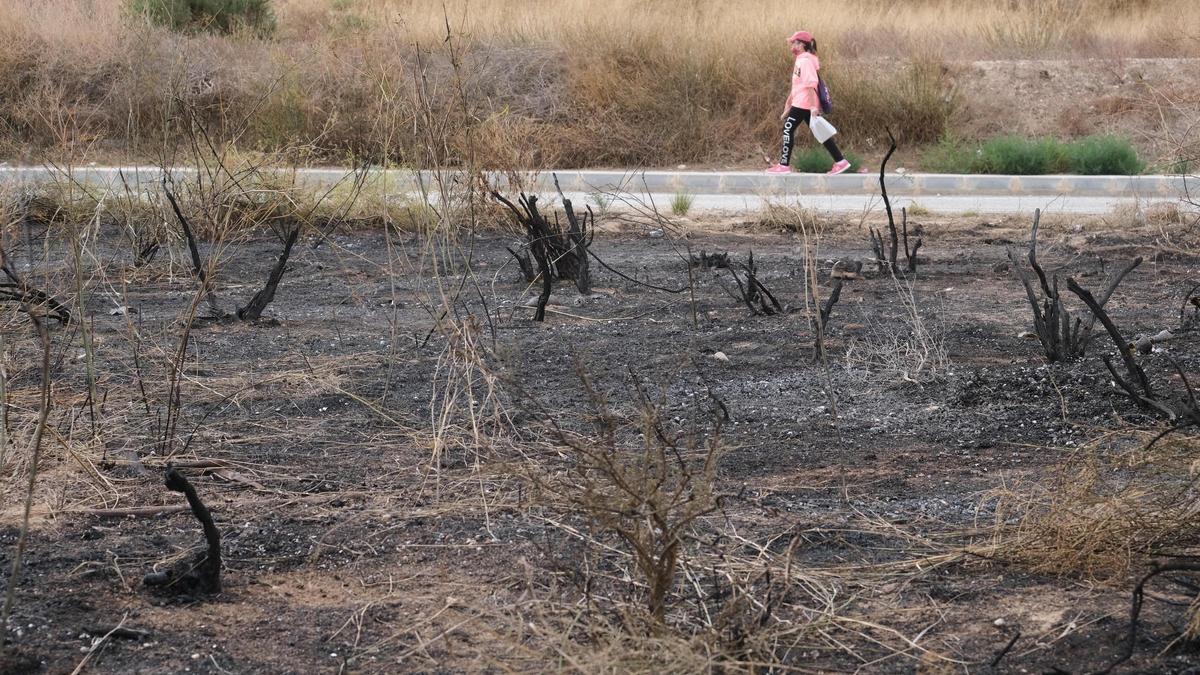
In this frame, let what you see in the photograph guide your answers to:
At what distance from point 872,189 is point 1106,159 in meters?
2.91

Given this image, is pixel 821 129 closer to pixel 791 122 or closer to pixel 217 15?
pixel 791 122

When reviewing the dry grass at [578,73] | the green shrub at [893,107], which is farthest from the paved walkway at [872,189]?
the green shrub at [893,107]

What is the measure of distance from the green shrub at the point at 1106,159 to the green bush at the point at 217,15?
1150 cm

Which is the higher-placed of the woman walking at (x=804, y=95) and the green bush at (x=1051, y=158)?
the woman walking at (x=804, y=95)

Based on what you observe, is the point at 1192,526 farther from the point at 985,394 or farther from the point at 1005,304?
the point at 1005,304

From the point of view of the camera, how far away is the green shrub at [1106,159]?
1344 cm

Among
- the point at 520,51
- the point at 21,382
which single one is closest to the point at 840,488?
the point at 21,382

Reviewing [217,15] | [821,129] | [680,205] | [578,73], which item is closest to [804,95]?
[821,129]

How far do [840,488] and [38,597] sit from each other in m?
2.08

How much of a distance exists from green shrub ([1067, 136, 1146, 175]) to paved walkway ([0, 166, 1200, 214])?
3.97 ft

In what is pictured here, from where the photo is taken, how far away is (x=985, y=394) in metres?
4.39

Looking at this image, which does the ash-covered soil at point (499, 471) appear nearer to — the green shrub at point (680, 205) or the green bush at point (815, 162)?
the green shrub at point (680, 205)

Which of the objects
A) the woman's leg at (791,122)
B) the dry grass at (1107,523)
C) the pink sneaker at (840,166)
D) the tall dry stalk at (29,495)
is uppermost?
the tall dry stalk at (29,495)

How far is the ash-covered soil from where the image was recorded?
8.65 ft
